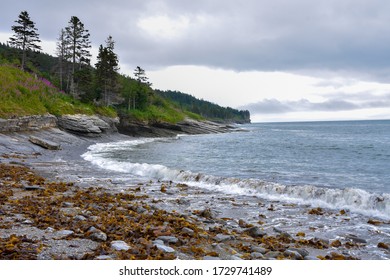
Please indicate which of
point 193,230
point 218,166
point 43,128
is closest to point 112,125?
point 43,128

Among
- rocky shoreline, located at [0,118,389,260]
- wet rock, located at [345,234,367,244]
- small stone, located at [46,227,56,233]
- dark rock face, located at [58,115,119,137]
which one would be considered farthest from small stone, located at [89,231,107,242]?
dark rock face, located at [58,115,119,137]

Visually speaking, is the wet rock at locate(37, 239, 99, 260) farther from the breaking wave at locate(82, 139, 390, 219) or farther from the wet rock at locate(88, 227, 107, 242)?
the breaking wave at locate(82, 139, 390, 219)

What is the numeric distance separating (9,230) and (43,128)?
37.5 m

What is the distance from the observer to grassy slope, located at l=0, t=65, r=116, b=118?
37.7 meters

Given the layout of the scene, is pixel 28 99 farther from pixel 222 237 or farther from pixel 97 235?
pixel 222 237

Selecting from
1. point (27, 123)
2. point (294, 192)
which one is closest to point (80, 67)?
point (27, 123)

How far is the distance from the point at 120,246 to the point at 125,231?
1406 millimetres

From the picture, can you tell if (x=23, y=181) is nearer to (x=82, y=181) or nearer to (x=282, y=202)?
(x=82, y=181)

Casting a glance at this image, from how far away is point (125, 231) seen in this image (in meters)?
8.59

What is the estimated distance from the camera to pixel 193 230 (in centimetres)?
959

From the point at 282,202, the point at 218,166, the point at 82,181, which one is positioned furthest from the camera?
the point at 218,166

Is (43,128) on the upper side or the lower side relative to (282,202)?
upper

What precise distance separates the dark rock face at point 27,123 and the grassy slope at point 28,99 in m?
0.73
